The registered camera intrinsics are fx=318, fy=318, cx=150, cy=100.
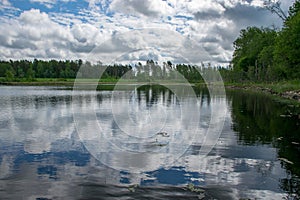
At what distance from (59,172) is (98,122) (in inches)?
437

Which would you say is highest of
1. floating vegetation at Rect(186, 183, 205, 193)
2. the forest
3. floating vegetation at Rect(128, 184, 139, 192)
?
the forest

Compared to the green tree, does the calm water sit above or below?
below

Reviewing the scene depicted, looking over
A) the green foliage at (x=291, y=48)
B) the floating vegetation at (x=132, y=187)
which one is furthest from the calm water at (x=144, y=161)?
the green foliage at (x=291, y=48)

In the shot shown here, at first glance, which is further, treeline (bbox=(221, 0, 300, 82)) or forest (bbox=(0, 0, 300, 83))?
treeline (bbox=(221, 0, 300, 82))

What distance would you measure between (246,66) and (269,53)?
23.8 meters

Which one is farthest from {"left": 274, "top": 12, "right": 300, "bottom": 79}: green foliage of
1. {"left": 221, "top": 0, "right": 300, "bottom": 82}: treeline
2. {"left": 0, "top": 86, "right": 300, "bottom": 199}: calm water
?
{"left": 0, "top": 86, "right": 300, "bottom": 199}: calm water

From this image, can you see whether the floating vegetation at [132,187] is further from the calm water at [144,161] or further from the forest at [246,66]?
the forest at [246,66]

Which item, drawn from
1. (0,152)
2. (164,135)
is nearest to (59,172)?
(0,152)

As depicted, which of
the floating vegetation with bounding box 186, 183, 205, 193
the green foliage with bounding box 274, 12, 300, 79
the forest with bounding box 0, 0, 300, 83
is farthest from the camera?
the green foliage with bounding box 274, 12, 300, 79

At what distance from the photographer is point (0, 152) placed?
13.4m

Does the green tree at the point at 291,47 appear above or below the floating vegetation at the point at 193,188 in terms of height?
above

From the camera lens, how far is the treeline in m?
52.1

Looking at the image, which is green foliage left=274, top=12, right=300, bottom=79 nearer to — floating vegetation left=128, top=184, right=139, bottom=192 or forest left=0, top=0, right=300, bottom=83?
forest left=0, top=0, right=300, bottom=83

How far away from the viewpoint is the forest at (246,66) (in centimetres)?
4194
